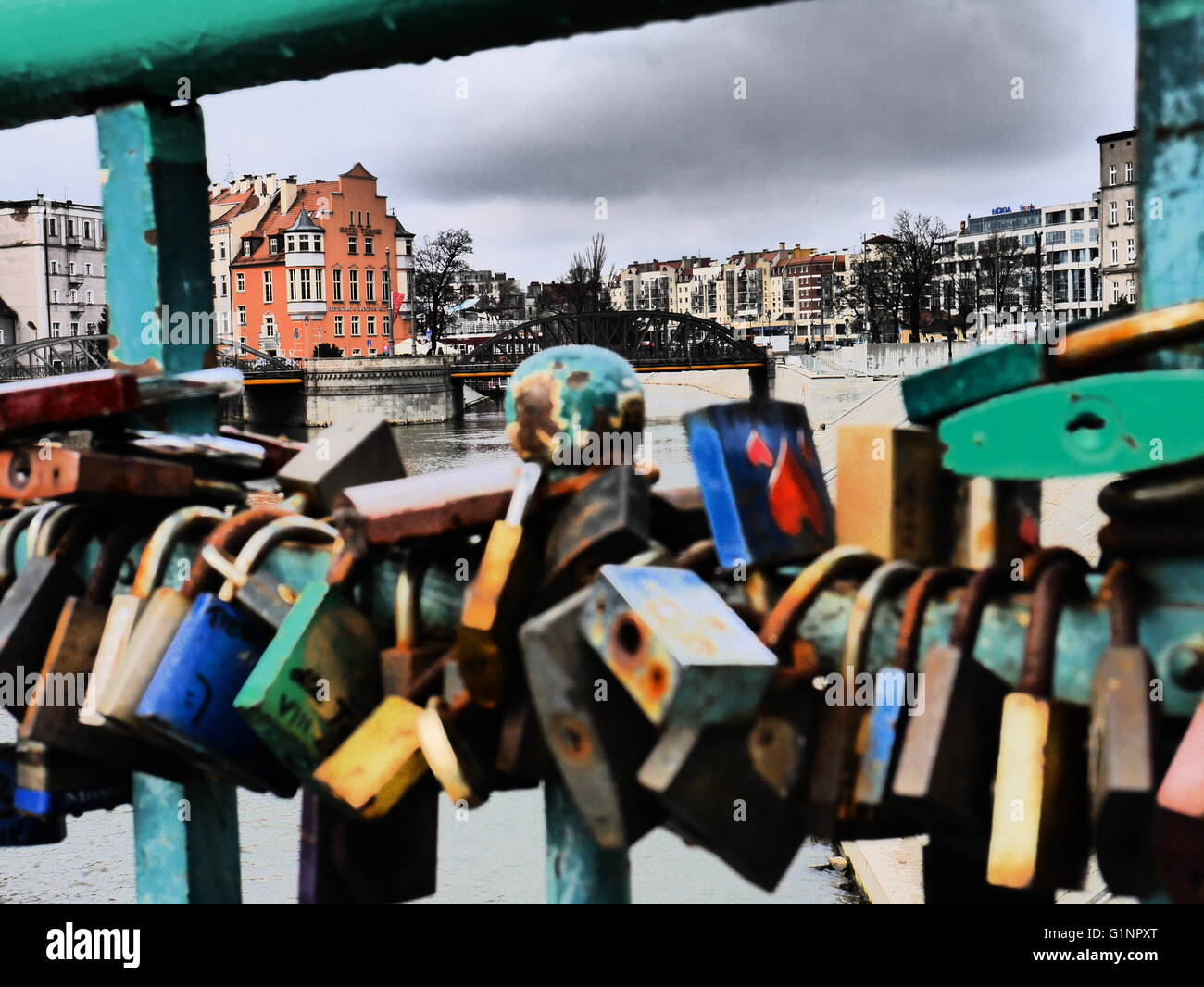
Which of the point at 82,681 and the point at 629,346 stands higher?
the point at 629,346

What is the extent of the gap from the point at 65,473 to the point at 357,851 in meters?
0.39

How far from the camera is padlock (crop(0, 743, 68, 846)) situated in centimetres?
129

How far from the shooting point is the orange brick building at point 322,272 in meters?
67.8

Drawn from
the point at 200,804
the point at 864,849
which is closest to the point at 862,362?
the point at 864,849

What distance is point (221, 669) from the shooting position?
1045 mm

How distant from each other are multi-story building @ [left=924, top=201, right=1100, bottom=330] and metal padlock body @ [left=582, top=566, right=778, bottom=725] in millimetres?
66926

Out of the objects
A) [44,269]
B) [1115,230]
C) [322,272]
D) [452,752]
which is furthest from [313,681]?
[1115,230]

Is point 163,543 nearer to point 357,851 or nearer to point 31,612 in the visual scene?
point 31,612

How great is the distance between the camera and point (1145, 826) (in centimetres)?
67

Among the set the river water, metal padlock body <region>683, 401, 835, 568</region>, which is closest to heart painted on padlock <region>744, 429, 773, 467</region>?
metal padlock body <region>683, 401, 835, 568</region>

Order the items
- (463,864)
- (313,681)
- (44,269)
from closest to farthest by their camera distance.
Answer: (313,681) < (463,864) < (44,269)

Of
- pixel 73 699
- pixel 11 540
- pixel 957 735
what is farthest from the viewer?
pixel 11 540

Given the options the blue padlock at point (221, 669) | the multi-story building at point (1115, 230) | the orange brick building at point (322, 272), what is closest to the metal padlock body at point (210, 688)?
the blue padlock at point (221, 669)
